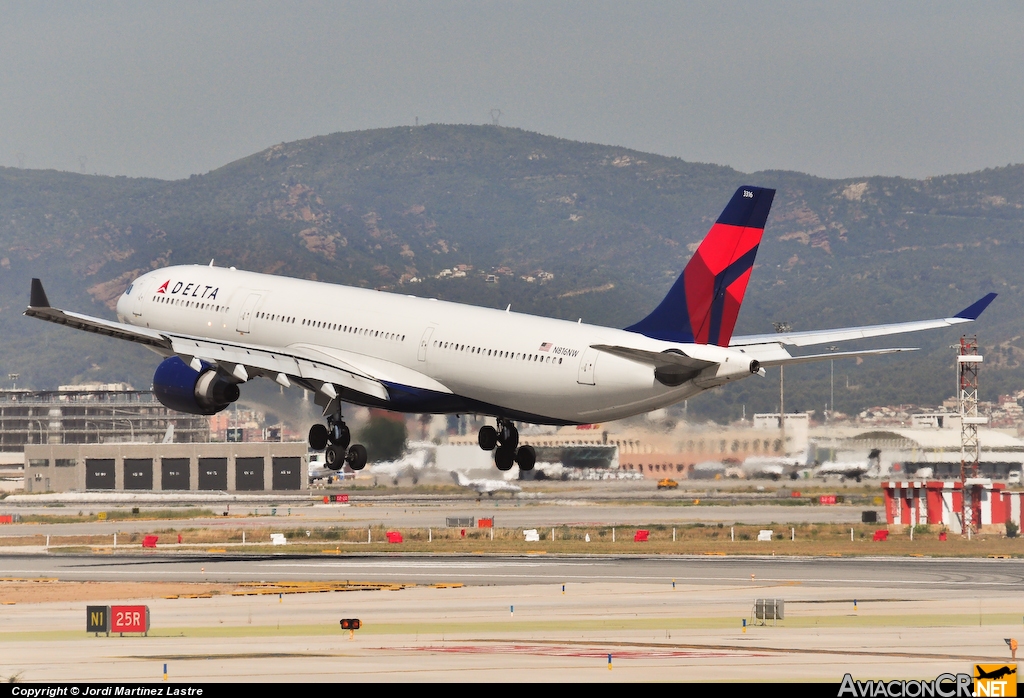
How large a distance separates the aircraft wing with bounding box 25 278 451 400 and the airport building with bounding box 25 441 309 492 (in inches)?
3755

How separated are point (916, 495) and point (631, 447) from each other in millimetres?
20579

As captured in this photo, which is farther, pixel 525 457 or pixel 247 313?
pixel 247 313

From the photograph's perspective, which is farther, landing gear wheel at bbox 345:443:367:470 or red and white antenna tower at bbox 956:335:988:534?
red and white antenna tower at bbox 956:335:988:534

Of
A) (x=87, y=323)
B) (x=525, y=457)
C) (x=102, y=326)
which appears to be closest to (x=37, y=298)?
(x=87, y=323)

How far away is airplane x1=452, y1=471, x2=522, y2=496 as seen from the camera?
3925 inches

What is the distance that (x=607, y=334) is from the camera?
51.5 meters

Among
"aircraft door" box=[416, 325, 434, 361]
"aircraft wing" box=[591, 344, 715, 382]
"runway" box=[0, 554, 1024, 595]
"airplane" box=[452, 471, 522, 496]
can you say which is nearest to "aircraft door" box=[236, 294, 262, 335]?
"aircraft door" box=[416, 325, 434, 361]

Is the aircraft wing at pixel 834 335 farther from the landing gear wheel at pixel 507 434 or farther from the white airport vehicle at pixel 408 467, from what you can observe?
the white airport vehicle at pixel 408 467

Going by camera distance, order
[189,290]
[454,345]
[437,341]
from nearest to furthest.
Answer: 1. [454,345]
2. [437,341]
3. [189,290]

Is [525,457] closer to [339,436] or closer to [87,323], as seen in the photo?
[339,436]

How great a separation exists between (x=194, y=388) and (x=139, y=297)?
923 centimetres

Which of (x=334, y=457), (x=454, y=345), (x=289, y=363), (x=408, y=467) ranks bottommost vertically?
(x=408, y=467)

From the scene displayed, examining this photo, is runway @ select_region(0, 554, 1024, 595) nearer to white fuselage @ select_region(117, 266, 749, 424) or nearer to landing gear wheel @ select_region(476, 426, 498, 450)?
landing gear wheel @ select_region(476, 426, 498, 450)

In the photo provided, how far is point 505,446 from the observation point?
192ft
